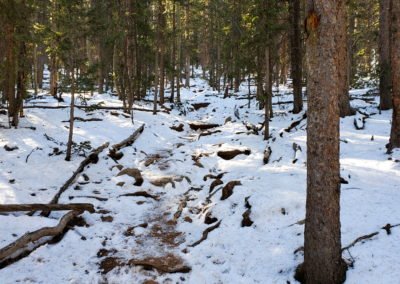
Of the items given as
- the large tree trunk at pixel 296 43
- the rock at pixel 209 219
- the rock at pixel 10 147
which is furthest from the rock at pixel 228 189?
the large tree trunk at pixel 296 43

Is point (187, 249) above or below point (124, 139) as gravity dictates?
below

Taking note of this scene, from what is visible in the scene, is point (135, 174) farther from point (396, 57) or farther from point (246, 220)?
point (396, 57)

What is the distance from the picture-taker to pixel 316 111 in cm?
488

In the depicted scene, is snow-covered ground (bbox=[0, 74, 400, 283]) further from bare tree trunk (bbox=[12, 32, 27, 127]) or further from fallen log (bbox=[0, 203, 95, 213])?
bare tree trunk (bbox=[12, 32, 27, 127])

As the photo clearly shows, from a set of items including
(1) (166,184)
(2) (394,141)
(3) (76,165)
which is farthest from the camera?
(3) (76,165)

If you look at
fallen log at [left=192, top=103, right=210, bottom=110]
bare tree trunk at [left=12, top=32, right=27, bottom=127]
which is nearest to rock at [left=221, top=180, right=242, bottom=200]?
bare tree trunk at [left=12, top=32, right=27, bottom=127]

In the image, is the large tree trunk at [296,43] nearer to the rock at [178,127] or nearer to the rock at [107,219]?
the rock at [178,127]

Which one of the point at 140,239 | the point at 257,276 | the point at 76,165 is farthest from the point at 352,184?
the point at 76,165

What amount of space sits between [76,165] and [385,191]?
9480mm

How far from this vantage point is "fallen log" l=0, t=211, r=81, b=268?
6.45 m

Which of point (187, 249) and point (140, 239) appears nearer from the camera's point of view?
point (187, 249)

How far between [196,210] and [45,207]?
3.58m

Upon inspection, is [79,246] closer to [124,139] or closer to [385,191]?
[385,191]

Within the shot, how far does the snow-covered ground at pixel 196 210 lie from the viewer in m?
6.36
